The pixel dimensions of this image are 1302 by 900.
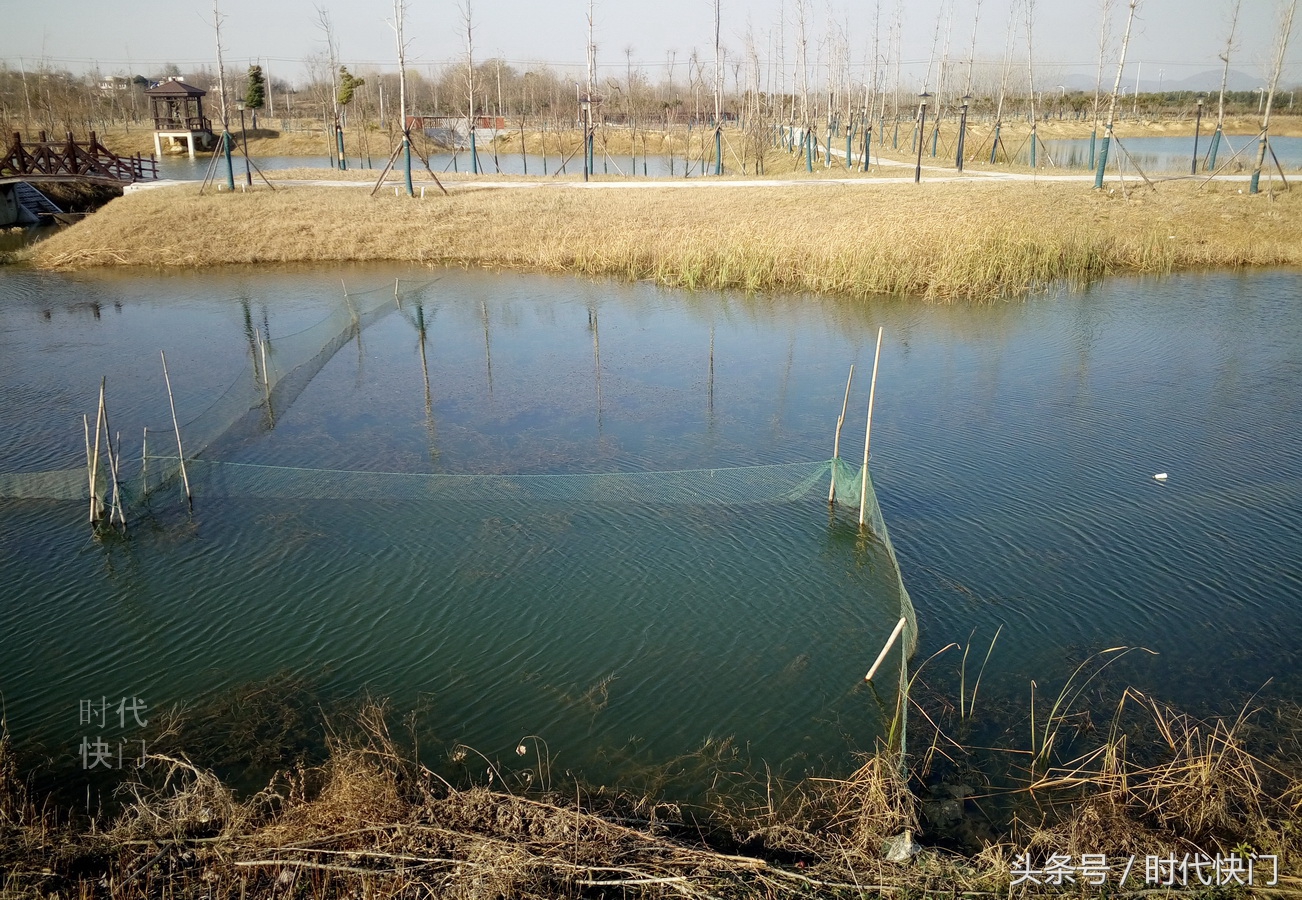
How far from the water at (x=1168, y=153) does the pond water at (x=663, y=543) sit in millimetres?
13366

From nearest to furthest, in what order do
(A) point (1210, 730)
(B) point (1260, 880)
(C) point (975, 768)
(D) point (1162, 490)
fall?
(B) point (1260, 880)
(C) point (975, 768)
(A) point (1210, 730)
(D) point (1162, 490)

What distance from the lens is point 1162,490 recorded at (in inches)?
263

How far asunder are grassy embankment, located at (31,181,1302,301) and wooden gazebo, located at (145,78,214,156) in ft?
60.2

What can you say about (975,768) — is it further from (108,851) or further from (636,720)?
(108,851)

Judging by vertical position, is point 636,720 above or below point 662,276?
below

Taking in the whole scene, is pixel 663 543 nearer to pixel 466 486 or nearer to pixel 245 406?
pixel 466 486

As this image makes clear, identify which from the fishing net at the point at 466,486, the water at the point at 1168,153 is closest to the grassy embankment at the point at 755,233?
the water at the point at 1168,153

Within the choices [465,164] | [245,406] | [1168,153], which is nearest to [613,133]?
[465,164]

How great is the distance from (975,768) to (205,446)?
597 centimetres

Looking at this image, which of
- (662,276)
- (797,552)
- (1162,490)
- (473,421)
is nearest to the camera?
(797,552)

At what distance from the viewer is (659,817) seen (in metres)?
3.71

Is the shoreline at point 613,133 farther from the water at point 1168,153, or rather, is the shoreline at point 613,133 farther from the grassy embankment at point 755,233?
the grassy embankment at point 755,233

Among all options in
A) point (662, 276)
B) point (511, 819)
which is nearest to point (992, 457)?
point (511, 819)

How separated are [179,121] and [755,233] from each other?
29653mm
